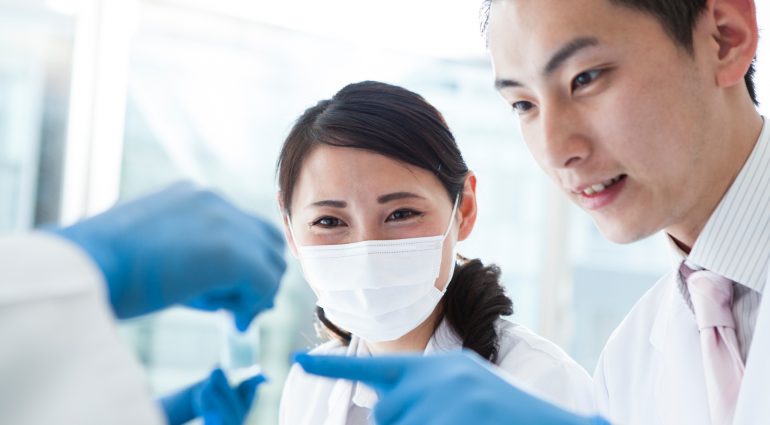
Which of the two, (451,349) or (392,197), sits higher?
(392,197)

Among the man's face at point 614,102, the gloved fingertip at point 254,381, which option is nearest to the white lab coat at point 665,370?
the man's face at point 614,102

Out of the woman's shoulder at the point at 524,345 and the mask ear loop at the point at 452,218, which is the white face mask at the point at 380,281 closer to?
the mask ear loop at the point at 452,218

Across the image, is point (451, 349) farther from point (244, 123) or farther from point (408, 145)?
point (244, 123)

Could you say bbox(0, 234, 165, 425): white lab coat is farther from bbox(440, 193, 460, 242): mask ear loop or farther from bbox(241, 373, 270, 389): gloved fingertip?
bbox(440, 193, 460, 242): mask ear loop

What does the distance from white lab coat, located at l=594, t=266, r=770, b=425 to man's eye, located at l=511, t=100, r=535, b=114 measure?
1.43 feet

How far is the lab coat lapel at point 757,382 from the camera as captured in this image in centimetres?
111

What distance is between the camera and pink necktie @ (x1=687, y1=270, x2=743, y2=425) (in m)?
1.22

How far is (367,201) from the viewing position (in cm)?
151

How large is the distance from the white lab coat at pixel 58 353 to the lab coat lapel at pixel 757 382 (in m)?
0.87

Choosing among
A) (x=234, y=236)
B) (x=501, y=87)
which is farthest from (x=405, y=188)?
(x=234, y=236)

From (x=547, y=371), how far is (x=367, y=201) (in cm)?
47

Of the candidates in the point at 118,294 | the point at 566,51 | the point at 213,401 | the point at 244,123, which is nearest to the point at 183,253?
the point at 118,294

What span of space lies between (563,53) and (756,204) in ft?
1.39

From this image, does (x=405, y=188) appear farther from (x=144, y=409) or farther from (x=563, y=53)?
(x=144, y=409)
